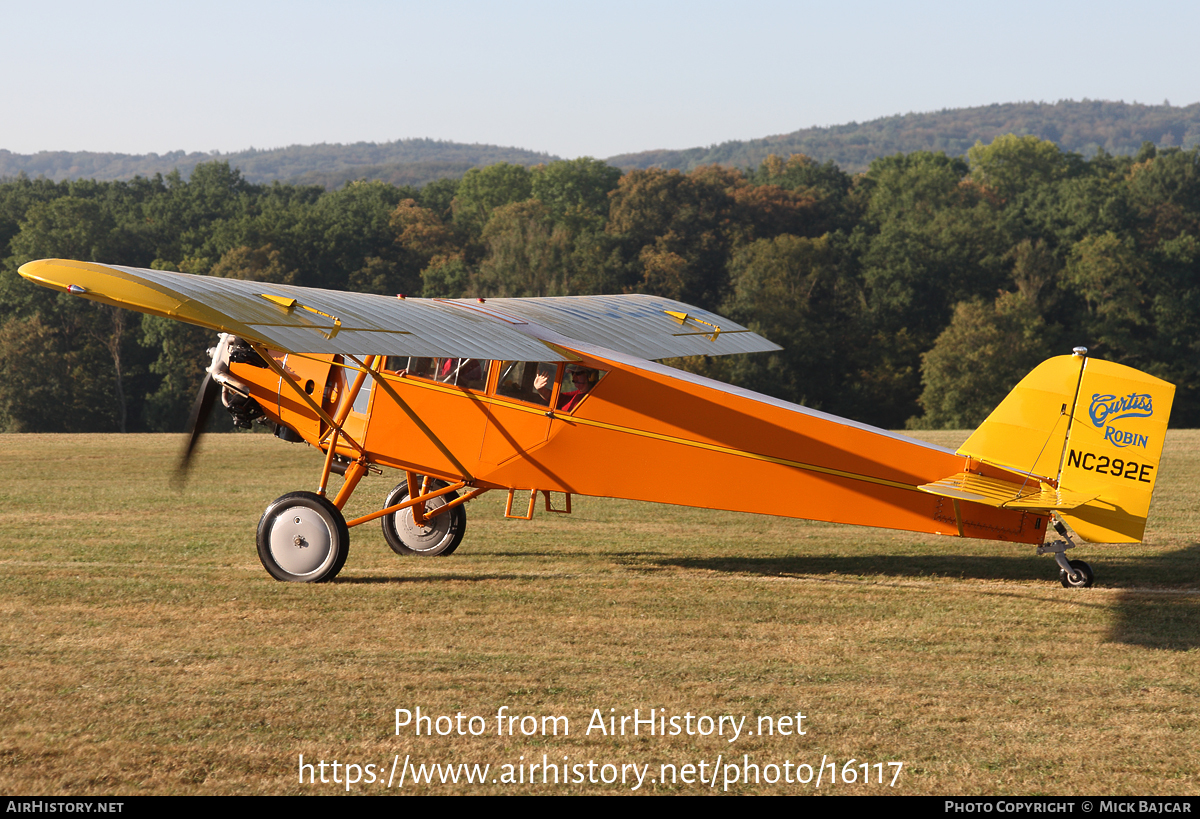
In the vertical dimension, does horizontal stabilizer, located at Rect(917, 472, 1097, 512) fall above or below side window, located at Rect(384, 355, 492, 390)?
below

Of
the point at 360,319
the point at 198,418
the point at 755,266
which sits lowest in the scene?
the point at 198,418

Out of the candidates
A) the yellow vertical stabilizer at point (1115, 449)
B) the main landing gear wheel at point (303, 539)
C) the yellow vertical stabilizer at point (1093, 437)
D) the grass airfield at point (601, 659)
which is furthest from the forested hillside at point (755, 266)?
the yellow vertical stabilizer at point (1115, 449)

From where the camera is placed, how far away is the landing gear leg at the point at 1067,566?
290 inches

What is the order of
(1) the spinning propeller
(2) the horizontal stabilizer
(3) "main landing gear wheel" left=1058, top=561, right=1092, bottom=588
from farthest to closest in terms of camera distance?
(1) the spinning propeller
(3) "main landing gear wheel" left=1058, top=561, right=1092, bottom=588
(2) the horizontal stabilizer

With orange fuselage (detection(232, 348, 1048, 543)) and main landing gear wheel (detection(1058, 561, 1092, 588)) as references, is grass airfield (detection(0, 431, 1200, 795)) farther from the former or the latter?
orange fuselage (detection(232, 348, 1048, 543))

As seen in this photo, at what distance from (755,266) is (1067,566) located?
47605 mm

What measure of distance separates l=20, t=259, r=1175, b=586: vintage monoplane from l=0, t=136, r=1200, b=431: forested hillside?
37696 mm

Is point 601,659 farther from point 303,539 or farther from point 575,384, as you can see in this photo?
point 303,539

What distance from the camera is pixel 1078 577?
24.9ft

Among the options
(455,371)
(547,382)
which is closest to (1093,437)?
(547,382)

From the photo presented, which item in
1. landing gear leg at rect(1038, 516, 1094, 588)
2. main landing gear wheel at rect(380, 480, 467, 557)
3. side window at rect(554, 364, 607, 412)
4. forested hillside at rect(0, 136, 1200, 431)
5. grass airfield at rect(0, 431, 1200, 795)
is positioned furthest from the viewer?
forested hillside at rect(0, 136, 1200, 431)

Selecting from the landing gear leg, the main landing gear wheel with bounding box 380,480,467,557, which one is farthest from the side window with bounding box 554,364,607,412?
the landing gear leg

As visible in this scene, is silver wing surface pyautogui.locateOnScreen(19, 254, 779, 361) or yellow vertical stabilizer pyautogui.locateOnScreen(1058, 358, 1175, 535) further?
yellow vertical stabilizer pyautogui.locateOnScreen(1058, 358, 1175, 535)

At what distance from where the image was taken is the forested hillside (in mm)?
47219
